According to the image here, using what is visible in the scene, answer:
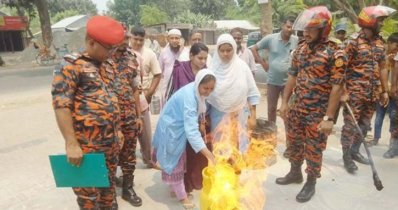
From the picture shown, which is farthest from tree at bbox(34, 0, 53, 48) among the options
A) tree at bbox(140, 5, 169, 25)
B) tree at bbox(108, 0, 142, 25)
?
tree at bbox(108, 0, 142, 25)

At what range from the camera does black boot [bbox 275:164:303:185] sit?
3.96 meters

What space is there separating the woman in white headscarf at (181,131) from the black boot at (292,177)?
1158 millimetres

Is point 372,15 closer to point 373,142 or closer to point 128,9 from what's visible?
point 373,142

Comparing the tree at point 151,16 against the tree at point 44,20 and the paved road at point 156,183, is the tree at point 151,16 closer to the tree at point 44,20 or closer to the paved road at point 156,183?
the tree at point 44,20

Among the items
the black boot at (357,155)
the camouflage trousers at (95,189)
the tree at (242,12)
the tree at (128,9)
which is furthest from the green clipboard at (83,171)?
the tree at (128,9)

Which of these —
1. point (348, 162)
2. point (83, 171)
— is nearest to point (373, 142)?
point (348, 162)

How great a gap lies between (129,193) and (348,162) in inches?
107

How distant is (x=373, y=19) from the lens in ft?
12.9

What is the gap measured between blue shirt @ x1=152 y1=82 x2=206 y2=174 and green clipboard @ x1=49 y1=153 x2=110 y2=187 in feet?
3.13

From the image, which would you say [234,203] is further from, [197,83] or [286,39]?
[286,39]

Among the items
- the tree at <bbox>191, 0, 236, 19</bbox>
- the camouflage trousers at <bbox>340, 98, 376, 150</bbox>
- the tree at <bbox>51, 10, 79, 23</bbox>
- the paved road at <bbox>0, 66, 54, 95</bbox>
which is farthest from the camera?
the tree at <bbox>51, 10, 79, 23</bbox>

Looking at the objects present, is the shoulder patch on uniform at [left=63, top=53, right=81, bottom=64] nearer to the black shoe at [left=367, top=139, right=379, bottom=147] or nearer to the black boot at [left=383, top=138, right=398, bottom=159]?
the black boot at [left=383, top=138, right=398, bottom=159]

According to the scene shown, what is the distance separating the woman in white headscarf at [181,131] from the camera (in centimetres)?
311

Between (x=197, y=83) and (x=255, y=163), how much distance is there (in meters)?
1.50
